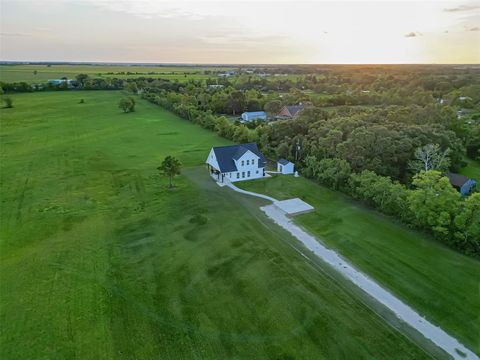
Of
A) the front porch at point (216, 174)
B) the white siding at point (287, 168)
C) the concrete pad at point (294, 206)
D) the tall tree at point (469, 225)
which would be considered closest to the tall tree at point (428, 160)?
the tall tree at point (469, 225)

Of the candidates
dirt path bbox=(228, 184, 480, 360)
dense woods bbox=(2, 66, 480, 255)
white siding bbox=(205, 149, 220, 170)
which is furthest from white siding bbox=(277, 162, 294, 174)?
dirt path bbox=(228, 184, 480, 360)

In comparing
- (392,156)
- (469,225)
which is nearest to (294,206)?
(392,156)

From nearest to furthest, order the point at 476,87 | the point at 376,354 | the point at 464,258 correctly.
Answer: the point at 376,354
the point at 464,258
the point at 476,87

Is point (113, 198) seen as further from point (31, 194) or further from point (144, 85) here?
point (144, 85)

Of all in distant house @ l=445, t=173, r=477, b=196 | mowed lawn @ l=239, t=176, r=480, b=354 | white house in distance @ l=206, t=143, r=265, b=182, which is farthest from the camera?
white house in distance @ l=206, t=143, r=265, b=182

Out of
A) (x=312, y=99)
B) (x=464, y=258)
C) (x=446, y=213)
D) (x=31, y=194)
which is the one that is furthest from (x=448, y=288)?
(x=312, y=99)

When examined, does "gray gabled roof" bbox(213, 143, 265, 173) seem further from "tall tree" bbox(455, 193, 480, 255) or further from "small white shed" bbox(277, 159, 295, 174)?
"tall tree" bbox(455, 193, 480, 255)
